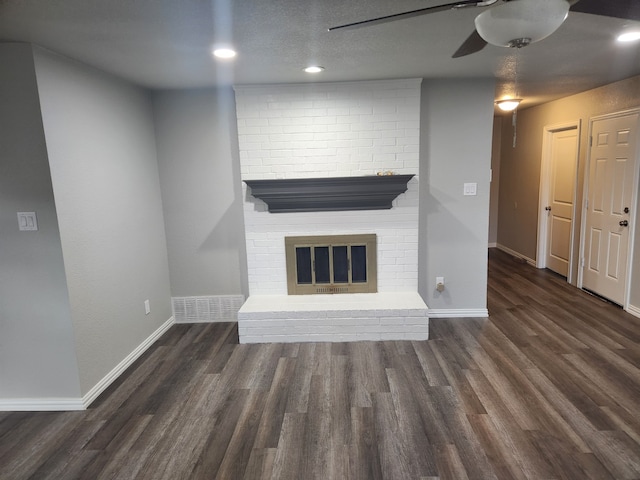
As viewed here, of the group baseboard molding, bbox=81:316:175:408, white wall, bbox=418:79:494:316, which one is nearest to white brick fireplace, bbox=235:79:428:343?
white wall, bbox=418:79:494:316

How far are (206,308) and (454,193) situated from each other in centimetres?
267

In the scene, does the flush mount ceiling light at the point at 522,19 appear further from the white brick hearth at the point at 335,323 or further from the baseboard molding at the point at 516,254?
the baseboard molding at the point at 516,254

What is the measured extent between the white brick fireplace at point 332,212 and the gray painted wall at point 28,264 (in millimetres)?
1369

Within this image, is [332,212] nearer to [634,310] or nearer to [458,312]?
[458,312]

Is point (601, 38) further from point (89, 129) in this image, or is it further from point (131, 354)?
point (131, 354)

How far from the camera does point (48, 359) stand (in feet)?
8.34

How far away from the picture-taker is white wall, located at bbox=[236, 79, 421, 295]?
3.55 m

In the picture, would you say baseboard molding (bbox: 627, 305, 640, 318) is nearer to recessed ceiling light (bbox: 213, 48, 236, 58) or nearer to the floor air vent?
the floor air vent

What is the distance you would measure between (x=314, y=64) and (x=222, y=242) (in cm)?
190

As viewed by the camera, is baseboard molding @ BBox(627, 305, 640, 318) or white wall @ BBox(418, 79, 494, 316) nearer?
white wall @ BBox(418, 79, 494, 316)

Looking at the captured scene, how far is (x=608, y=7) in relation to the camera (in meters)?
1.55

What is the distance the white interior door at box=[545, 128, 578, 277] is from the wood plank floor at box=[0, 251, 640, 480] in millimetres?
1748

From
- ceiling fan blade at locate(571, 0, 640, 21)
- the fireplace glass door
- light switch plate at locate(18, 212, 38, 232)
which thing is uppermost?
ceiling fan blade at locate(571, 0, 640, 21)

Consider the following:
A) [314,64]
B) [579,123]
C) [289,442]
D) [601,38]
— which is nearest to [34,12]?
[314,64]
